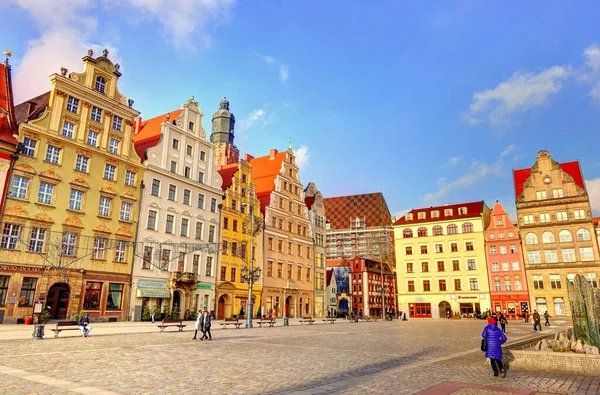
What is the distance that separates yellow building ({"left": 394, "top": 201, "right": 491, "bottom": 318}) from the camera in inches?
2557

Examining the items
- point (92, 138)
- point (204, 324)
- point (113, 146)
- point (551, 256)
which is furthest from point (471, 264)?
point (92, 138)

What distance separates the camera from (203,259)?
43.9 meters

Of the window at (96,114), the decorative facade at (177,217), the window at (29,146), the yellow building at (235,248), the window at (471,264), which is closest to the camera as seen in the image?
the window at (29,146)

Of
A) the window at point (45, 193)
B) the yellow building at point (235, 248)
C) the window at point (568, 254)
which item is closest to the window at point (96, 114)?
the window at point (45, 193)

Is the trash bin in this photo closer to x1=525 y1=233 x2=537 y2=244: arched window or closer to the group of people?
the group of people

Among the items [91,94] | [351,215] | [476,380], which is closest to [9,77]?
[91,94]

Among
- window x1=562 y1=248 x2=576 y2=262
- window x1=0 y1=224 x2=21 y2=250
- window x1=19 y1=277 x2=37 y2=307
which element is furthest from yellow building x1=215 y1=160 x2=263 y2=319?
window x1=562 y1=248 x2=576 y2=262

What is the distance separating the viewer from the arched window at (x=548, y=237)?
59.8m

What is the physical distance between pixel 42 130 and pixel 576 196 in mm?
67470

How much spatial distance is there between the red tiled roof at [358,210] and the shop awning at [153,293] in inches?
3556

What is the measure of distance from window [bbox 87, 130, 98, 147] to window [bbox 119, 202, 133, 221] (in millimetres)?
5750

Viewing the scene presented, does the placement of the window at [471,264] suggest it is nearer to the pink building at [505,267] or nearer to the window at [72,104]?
the pink building at [505,267]

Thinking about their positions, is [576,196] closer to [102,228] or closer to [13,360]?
[102,228]

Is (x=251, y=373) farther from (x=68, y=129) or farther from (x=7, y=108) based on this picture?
(x=7, y=108)
